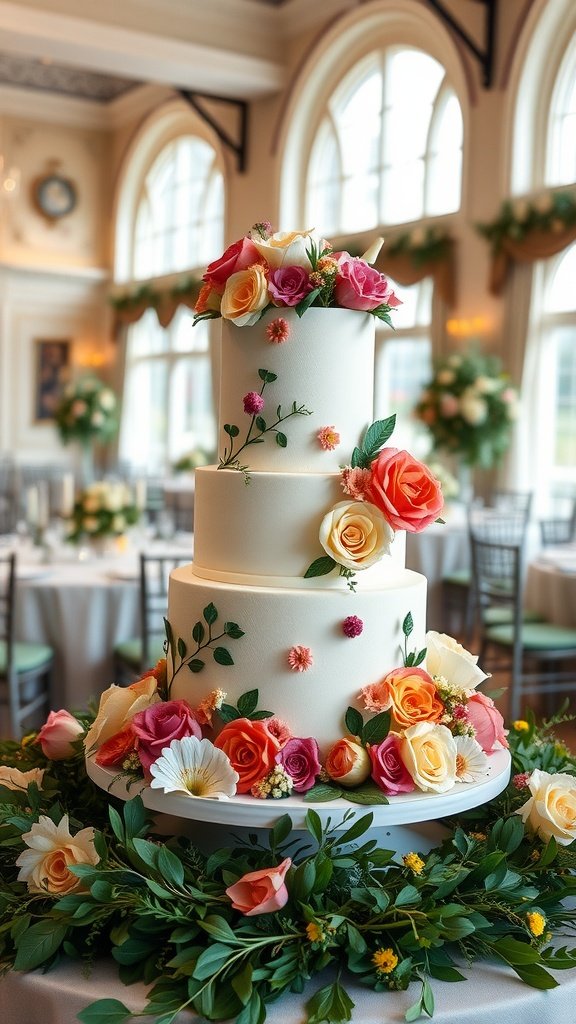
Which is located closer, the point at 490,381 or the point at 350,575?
the point at 350,575

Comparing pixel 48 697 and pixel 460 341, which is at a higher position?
pixel 460 341

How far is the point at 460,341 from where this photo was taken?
9469 millimetres

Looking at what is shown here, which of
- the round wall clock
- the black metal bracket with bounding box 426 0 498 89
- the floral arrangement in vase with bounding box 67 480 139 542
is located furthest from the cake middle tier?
the round wall clock

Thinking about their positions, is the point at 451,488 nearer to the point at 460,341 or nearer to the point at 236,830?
the point at 460,341

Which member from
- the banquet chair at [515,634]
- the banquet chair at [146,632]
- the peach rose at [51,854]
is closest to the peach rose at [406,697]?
the peach rose at [51,854]

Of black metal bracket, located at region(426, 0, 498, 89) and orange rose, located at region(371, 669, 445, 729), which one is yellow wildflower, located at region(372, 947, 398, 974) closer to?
orange rose, located at region(371, 669, 445, 729)

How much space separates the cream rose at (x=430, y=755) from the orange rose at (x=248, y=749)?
222 mm

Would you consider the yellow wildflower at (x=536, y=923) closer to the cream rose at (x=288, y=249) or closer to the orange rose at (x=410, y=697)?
the orange rose at (x=410, y=697)

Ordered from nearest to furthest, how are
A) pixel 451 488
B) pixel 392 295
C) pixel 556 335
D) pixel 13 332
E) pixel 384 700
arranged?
1. pixel 384 700
2. pixel 392 295
3. pixel 451 488
4. pixel 556 335
5. pixel 13 332

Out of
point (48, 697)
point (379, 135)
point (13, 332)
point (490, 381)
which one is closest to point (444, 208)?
point (379, 135)

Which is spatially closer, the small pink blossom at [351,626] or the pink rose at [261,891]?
the pink rose at [261,891]

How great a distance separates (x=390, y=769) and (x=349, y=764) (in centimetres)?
7

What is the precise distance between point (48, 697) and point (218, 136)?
30.6 feet

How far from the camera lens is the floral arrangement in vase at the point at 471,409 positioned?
8359 mm
